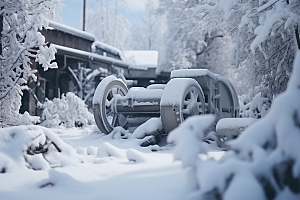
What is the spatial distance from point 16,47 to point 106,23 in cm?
2294

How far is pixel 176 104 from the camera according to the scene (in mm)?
5570

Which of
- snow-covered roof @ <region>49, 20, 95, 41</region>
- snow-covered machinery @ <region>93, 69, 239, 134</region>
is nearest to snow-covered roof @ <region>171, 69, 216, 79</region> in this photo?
snow-covered machinery @ <region>93, 69, 239, 134</region>

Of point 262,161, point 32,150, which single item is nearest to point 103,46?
point 32,150

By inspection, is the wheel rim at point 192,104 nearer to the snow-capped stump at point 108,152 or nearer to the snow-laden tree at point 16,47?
the snow-capped stump at point 108,152

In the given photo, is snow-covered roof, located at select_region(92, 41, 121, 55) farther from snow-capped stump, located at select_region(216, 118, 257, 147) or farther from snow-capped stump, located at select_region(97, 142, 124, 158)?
snow-capped stump, located at select_region(97, 142, 124, 158)

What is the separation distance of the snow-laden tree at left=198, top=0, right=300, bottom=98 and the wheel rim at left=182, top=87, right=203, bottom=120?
99 cm

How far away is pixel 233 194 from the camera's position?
5.50 ft

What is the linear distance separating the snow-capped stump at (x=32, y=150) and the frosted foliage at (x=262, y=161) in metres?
1.96

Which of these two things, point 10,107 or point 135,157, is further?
point 10,107

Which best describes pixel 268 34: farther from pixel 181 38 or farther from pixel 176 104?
pixel 181 38

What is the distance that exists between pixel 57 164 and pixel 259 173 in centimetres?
231

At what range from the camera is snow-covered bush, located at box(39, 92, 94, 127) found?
9959 millimetres

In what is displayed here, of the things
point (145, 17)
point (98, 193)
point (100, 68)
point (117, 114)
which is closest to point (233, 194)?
point (98, 193)

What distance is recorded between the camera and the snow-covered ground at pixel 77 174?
2547 millimetres
